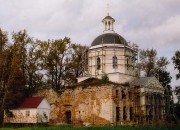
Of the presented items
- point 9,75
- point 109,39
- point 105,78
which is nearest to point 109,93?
point 105,78

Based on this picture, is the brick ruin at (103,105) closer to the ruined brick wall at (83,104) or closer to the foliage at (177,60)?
the ruined brick wall at (83,104)

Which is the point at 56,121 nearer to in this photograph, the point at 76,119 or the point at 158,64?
the point at 76,119

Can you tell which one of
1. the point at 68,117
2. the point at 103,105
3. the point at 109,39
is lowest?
the point at 68,117

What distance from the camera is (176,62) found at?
46469 mm

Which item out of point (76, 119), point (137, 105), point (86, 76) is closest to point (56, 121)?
point (76, 119)

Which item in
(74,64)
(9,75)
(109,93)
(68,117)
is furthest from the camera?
(74,64)

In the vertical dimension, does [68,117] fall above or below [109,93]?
below

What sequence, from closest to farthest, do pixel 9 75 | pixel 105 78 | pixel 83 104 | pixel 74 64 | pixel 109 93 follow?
pixel 109 93 → pixel 9 75 → pixel 83 104 → pixel 105 78 → pixel 74 64

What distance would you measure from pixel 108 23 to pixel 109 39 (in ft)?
9.20

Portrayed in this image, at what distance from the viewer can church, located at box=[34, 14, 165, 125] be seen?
3769cm

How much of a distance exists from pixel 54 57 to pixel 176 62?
52.8ft

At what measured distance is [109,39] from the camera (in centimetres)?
4319

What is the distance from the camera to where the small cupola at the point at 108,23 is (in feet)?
147

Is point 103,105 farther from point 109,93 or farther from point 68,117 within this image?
point 68,117
